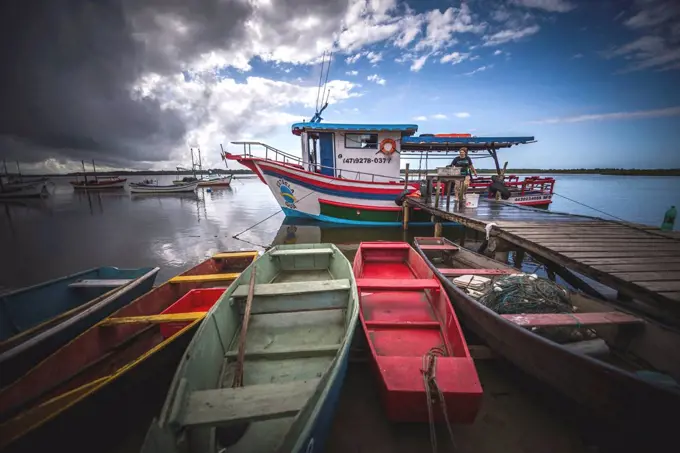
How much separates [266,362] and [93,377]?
195cm

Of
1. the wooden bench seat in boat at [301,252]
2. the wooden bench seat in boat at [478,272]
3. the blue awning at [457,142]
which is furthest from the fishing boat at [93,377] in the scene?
the blue awning at [457,142]

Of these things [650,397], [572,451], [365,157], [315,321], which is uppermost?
[365,157]

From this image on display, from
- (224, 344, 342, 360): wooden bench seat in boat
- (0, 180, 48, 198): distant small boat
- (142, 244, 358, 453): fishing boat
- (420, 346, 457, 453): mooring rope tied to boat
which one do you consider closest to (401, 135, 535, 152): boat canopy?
(142, 244, 358, 453): fishing boat

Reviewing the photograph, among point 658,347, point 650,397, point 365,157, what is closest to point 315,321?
point 650,397

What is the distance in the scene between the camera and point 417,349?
3334 millimetres

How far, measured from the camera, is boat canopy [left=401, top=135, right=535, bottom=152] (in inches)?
527

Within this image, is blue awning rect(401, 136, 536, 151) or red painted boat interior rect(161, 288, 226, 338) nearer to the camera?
red painted boat interior rect(161, 288, 226, 338)

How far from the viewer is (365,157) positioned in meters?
12.9

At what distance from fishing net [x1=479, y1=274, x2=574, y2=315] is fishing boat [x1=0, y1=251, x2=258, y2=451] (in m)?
4.03

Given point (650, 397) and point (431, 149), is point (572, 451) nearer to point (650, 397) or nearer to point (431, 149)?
point (650, 397)

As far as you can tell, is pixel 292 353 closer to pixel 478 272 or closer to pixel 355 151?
pixel 478 272

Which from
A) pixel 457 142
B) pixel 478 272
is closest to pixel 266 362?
pixel 478 272

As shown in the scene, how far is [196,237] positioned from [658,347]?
14173mm

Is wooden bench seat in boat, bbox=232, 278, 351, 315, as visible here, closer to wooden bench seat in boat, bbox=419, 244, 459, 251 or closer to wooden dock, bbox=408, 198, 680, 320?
wooden bench seat in boat, bbox=419, 244, 459, 251
